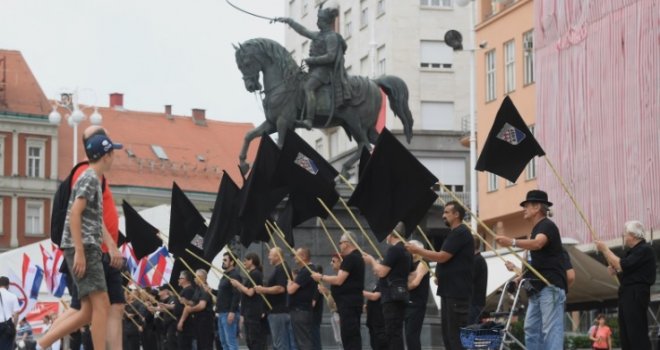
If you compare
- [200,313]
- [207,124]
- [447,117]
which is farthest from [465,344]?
[207,124]

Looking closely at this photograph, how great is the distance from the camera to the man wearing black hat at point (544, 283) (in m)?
14.7

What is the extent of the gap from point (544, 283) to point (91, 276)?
4.80m

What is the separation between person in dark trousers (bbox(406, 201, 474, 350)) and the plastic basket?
100cm

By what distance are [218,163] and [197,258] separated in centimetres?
7525

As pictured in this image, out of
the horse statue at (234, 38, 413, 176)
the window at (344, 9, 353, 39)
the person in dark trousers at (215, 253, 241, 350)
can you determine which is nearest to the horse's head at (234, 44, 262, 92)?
the horse statue at (234, 38, 413, 176)

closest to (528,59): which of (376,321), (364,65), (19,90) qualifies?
(364,65)

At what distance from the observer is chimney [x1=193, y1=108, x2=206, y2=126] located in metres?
105

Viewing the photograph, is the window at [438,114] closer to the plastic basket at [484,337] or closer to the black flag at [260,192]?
the black flag at [260,192]

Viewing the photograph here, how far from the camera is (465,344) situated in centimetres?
1476

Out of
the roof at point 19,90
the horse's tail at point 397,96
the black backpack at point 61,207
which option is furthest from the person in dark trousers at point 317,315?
the roof at point 19,90

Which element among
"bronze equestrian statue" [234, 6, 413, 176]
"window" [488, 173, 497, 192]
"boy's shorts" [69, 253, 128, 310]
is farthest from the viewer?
"window" [488, 173, 497, 192]

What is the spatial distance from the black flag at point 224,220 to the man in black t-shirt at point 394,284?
229 inches

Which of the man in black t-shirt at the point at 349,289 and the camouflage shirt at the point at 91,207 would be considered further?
the man in black t-shirt at the point at 349,289

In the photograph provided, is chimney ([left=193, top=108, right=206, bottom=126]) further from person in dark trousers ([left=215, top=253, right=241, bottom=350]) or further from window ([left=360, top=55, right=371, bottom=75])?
person in dark trousers ([left=215, top=253, right=241, bottom=350])
